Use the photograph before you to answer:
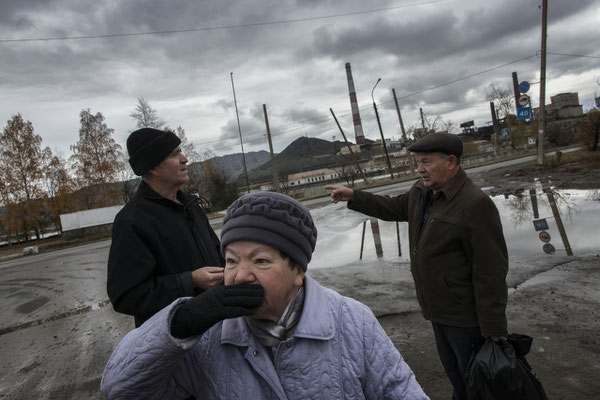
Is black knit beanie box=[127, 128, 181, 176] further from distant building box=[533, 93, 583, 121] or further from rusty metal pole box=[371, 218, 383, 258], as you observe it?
distant building box=[533, 93, 583, 121]

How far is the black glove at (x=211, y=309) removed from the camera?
1.04m

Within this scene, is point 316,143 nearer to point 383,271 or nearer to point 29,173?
point 29,173

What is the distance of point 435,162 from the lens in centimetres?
250

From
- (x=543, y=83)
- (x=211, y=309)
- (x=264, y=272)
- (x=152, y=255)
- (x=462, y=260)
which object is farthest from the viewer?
(x=543, y=83)

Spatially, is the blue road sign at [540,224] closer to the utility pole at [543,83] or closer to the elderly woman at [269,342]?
the elderly woman at [269,342]

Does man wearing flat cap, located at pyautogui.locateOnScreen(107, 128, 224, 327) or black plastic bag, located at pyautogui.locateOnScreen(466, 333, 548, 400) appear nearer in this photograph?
man wearing flat cap, located at pyautogui.locateOnScreen(107, 128, 224, 327)

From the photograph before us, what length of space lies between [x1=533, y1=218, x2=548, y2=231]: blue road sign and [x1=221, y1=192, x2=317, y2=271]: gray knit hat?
7840 mm

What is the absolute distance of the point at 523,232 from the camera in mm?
7422

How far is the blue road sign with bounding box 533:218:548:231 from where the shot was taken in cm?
744

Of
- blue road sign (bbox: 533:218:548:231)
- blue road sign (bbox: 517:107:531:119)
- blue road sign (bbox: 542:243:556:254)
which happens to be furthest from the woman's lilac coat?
blue road sign (bbox: 517:107:531:119)

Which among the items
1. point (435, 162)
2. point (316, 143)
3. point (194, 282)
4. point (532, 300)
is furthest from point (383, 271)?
point (316, 143)

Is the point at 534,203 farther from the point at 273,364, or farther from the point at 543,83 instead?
the point at 273,364

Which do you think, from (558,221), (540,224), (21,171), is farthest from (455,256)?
(21,171)

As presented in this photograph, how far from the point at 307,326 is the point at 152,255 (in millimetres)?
1027
